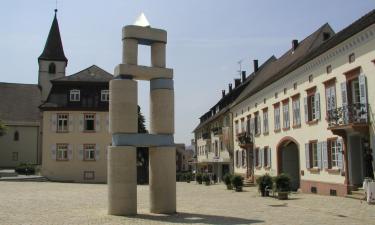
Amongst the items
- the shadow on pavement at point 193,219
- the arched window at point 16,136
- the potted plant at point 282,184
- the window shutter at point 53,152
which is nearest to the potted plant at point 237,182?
the potted plant at point 282,184

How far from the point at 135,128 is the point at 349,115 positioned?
1077 cm

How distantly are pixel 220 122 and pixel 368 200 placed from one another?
3739 cm

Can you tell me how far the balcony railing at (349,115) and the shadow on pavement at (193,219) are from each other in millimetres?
9263

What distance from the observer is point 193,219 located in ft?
51.1

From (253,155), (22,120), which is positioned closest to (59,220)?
(253,155)

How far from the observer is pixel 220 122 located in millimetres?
56562

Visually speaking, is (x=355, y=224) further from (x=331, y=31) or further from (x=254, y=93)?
(x=254, y=93)

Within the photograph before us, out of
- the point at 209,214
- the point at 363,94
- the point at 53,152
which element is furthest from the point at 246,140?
the point at 209,214

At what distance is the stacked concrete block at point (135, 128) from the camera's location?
17109mm

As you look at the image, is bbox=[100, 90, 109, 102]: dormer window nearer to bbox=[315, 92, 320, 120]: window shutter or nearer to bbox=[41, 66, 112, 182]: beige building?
bbox=[41, 66, 112, 182]: beige building

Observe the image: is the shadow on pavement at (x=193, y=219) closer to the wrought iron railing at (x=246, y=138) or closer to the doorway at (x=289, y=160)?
the doorway at (x=289, y=160)

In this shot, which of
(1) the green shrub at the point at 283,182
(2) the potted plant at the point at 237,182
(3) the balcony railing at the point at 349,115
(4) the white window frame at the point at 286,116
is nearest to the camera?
(3) the balcony railing at the point at 349,115

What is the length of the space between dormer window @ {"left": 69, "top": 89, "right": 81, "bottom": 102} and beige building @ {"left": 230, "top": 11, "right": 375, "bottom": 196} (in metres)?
20.5

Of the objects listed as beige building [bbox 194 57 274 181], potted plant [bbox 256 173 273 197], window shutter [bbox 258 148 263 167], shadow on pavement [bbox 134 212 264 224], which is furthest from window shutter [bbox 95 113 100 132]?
shadow on pavement [bbox 134 212 264 224]
